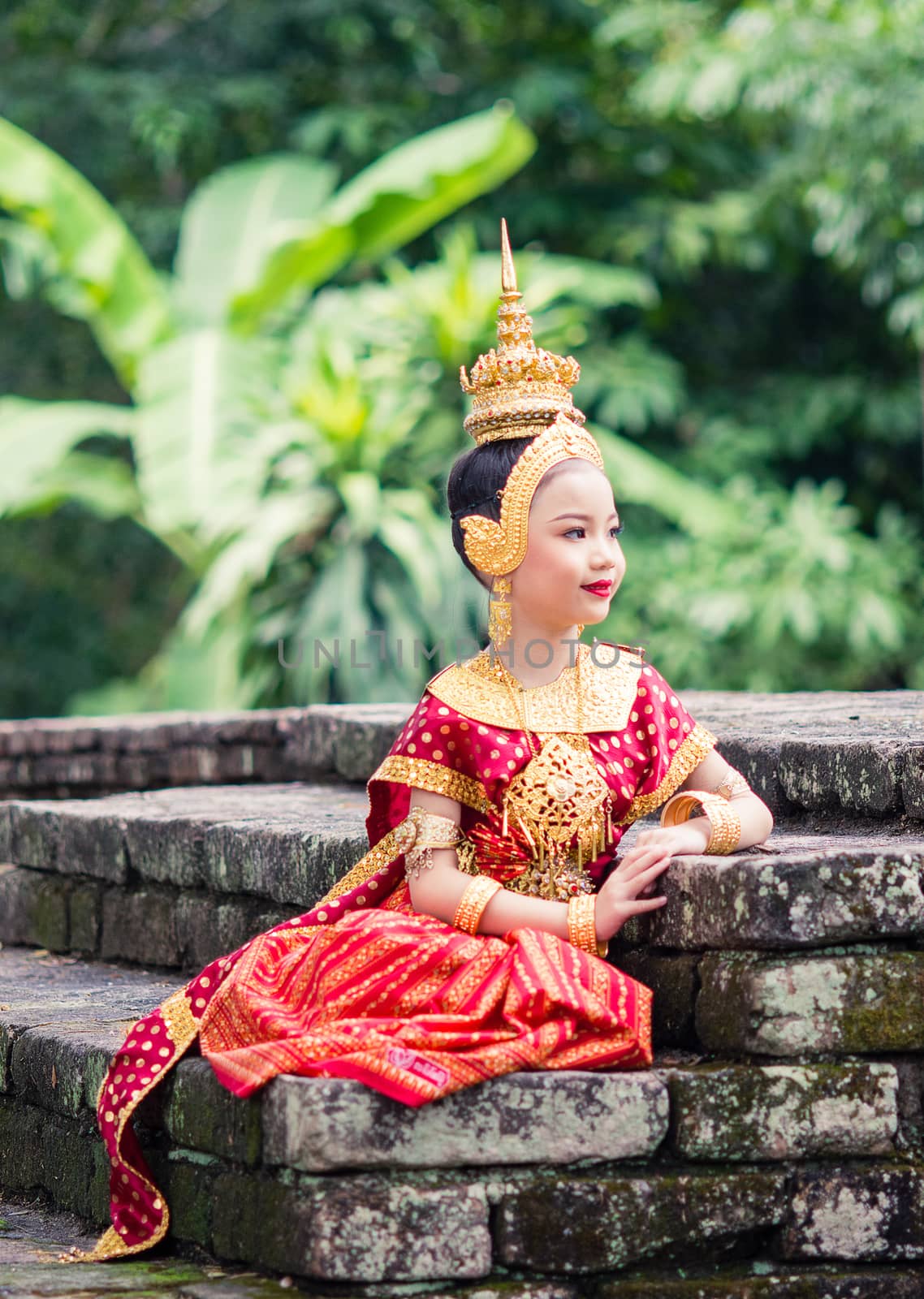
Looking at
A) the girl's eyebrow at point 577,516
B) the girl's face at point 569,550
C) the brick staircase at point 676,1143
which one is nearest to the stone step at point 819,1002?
the brick staircase at point 676,1143

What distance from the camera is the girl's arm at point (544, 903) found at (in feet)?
9.17

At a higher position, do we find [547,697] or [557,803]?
[547,697]

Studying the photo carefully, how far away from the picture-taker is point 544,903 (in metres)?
2.81

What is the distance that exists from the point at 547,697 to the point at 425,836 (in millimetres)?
330

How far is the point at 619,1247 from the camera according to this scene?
2.60 meters

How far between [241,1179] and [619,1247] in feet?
2.00

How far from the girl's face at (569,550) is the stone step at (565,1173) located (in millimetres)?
786

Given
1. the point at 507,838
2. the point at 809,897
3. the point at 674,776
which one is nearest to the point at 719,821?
the point at 674,776

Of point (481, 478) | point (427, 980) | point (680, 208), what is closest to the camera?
A: point (427, 980)

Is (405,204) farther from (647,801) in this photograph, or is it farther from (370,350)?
(647,801)

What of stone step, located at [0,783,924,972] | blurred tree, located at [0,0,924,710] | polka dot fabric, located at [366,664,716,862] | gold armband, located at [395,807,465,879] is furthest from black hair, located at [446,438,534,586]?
blurred tree, located at [0,0,924,710]

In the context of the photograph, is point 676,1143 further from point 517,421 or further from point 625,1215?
point 517,421

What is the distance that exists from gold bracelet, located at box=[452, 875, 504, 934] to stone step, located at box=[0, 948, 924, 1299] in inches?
Answer: 11.3

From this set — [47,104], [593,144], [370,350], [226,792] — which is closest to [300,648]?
[370,350]
